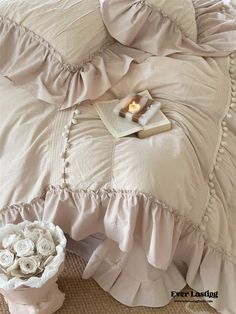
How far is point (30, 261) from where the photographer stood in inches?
44.2

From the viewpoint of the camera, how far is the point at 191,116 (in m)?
1.34

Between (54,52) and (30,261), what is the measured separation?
607 millimetres

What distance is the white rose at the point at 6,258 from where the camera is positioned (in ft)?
3.68

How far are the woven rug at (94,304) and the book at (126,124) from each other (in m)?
0.49

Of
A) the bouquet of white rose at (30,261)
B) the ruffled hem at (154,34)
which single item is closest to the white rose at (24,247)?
the bouquet of white rose at (30,261)

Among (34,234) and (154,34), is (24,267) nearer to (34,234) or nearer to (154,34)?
(34,234)

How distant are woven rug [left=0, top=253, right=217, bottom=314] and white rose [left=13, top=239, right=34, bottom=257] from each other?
1.01ft

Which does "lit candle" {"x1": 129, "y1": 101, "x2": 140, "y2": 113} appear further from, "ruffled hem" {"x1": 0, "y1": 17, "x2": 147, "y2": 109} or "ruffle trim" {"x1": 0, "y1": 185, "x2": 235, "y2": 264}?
"ruffle trim" {"x1": 0, "y1": 185, "x2": 235, "y2": 264}

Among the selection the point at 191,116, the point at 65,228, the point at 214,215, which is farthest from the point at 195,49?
the point at 65,228

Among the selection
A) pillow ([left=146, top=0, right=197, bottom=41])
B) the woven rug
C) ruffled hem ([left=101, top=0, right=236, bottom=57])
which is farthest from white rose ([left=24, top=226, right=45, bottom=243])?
pillow ([left=146, top=0, right=197, bottom=41])

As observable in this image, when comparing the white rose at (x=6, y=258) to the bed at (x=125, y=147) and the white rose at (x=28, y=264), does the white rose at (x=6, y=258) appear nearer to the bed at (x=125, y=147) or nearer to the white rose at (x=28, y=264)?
the white rose at (x=28, y=264)

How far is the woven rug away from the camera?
1.35 m

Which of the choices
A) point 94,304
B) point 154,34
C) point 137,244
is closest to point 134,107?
point 154,34

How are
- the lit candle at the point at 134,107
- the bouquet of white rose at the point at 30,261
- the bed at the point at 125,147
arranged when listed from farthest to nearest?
the lit candle at the point at 134,107, the bed at the point at 125,147, the bouquet of white rose at the point at 30,261
